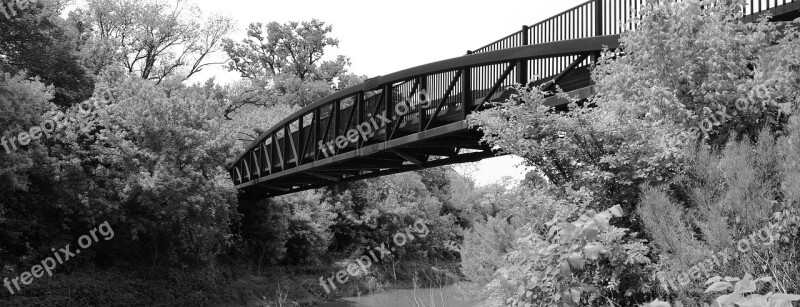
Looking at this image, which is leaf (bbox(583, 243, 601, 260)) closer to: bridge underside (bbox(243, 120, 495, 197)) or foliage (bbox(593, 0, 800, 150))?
foliage (bbox(593, 0, 800, 150))

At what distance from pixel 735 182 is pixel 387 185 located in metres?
35.3

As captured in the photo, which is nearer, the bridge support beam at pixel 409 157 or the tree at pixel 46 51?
the bridge support beam at pixel 409 157

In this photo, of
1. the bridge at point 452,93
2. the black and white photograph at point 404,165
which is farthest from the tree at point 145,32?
the bridge at point 452,93

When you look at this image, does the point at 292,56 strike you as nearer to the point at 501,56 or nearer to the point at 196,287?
the point at 196,287

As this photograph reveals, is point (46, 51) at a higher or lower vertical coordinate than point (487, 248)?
higher

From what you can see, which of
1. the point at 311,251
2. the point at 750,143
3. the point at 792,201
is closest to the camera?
the point at 792,201

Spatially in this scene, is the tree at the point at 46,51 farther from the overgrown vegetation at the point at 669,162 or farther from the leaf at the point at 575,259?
the leaf at the point at 575,259

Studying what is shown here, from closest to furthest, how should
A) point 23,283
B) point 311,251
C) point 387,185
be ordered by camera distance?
point 23,283 → point 311,251 → point 387,185

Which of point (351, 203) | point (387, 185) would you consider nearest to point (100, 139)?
point (351, 203)

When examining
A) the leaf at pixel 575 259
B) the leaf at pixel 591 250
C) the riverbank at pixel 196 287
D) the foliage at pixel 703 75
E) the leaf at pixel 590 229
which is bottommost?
the riverbank at pixel 196 287

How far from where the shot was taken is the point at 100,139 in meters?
24.3

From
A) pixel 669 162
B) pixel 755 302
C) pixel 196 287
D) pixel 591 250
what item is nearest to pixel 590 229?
pixel 591 250

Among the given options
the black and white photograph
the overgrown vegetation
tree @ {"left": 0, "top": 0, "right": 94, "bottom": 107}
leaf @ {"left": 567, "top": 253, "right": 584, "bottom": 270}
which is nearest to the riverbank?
the black and white photograph

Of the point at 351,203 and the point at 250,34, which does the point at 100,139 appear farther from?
the point at 250,34
